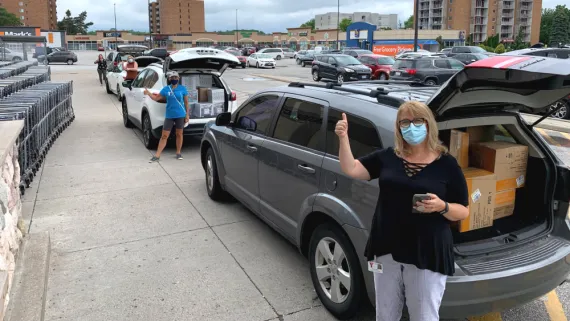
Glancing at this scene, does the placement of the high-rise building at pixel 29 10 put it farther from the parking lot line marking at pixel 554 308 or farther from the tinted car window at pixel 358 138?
the parking lot line marking at pixel 554 308

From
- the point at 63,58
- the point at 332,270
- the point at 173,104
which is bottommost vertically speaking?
the point at 332,270

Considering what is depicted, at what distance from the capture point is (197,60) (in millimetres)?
8680

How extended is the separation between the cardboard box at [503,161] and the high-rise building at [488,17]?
13171cm

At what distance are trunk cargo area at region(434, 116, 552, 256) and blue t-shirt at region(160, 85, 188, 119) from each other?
18.6 feet

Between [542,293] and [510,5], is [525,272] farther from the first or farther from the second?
[510,5]

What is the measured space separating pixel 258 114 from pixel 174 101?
356 cm

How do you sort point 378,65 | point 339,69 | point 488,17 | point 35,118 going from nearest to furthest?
A: point 35,118, point 339,69, point 378,65, point 488,17

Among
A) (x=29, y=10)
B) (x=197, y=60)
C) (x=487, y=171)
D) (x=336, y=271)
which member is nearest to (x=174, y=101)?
(x=197, y=60)

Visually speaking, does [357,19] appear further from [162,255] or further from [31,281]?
[31,281]

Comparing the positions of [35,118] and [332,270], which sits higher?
[35,118]

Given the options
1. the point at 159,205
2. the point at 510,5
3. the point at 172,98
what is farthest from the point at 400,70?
the point at 510,5

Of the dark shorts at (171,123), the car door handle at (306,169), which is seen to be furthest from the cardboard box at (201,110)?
the car door handle at (306,169)

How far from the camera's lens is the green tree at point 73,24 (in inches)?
5558

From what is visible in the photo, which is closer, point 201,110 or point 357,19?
point 201,110
